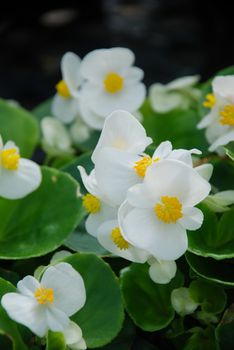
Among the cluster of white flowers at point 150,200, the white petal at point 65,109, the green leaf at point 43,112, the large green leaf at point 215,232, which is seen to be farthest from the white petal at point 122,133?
the green leaf at point 43,112

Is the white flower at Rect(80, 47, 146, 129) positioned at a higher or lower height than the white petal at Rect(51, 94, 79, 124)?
higher

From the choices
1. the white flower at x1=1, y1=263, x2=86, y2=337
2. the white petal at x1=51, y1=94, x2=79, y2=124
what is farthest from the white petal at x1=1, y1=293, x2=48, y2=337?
the white petal at x1=51, y1=94, x2=79, y2=124

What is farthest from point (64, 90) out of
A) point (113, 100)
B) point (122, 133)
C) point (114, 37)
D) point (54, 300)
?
point (114, 37)

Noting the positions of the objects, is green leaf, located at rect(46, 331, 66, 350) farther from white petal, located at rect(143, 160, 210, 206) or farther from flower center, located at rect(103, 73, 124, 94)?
flower center, located at rect(103, 73, 124, 94)

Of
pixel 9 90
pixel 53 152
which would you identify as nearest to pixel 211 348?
pixel 53 152

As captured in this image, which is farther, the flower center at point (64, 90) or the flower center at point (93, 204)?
the flower center at point (64, 90)

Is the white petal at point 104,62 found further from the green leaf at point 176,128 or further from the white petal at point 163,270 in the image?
the white petal at point 163,270

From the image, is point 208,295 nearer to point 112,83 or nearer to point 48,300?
point 48,300
